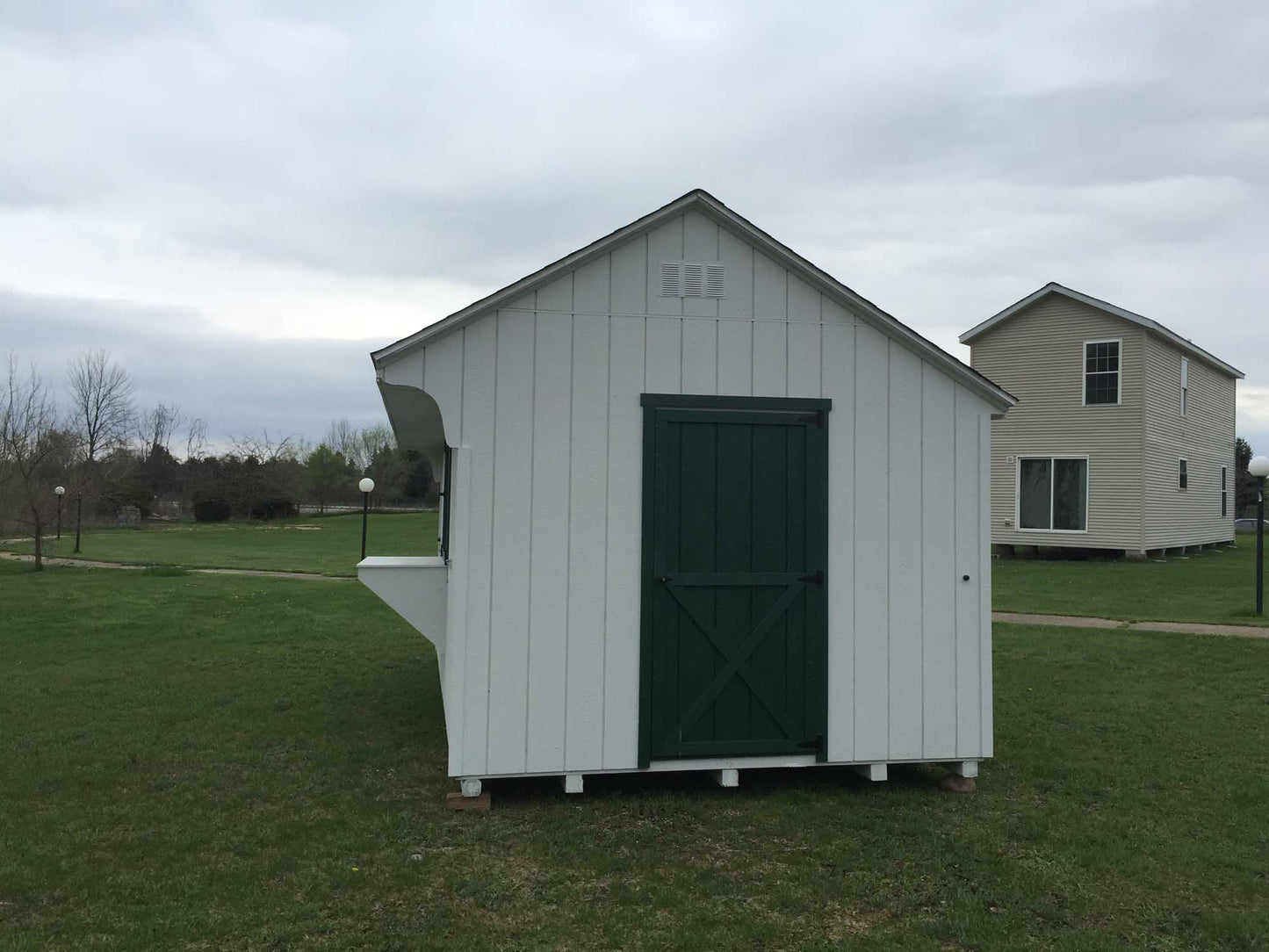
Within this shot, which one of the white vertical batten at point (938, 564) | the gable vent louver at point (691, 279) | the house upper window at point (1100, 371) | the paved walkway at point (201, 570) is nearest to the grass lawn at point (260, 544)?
the paved walkway at point (201, 570)

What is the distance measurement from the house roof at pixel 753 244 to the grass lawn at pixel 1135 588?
8835 mm

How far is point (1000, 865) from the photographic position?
4641 millimetres

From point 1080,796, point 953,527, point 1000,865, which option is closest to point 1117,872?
point 1000,865

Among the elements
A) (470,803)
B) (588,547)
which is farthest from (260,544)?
(588,547)

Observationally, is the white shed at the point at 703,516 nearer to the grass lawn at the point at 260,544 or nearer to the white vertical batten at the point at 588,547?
the white vertical batten at the point at 588,547

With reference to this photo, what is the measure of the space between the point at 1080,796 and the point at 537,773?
10.6 feet

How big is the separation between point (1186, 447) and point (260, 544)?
2814cm

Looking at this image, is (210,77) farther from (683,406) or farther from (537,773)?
(537,773)

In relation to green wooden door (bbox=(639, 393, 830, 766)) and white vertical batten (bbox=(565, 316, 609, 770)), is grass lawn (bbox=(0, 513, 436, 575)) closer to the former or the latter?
white vertical batten (bbox=(565, 316, 609, 770))

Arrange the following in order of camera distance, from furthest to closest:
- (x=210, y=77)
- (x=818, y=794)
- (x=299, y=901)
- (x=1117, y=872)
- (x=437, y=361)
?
(x=210, y=77)
(x=818, y=794)
(x=437, y=361)
(x=1117, y=872)
(x=299, y=901)

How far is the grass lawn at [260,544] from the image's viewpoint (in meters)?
24.5

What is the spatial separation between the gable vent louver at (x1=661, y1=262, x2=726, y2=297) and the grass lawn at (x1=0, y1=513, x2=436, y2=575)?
1733 cm

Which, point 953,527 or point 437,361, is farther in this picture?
point 953,527

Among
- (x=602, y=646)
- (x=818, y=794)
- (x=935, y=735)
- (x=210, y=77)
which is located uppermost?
(x=210, y=77)
